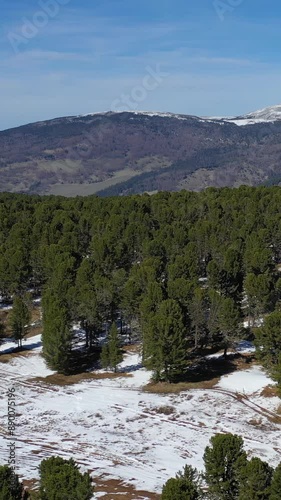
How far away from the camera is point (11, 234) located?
114 metres

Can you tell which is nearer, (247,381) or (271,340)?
(271,340)

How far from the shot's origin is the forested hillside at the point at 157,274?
7031 cm

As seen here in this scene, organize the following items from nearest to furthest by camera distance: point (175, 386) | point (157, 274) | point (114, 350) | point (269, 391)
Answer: point (269, 391), point (175, 386), point (114, 350), point (157, 274)

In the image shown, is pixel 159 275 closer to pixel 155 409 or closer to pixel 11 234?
pixel 155 409

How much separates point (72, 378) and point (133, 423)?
58.2ft

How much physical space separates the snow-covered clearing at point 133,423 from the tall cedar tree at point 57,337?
310 cm

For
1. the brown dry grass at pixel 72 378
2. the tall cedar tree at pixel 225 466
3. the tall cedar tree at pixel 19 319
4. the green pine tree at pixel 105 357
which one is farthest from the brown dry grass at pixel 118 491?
the tall cedar tree at pixel 19 319

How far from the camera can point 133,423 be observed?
5778 cm

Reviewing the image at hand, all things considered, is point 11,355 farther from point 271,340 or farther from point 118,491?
point 118,491

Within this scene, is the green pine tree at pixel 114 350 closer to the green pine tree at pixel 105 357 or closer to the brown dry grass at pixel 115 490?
the green pine tree at pixel 105 357

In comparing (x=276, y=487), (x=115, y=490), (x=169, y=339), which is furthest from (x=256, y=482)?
(x=169, y=339)

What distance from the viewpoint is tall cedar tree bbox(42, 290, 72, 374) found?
237ft

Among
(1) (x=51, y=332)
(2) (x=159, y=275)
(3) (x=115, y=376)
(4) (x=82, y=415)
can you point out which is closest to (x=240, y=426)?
(4) (x=82, y=415)

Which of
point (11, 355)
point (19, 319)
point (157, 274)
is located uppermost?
point (157, 274)
